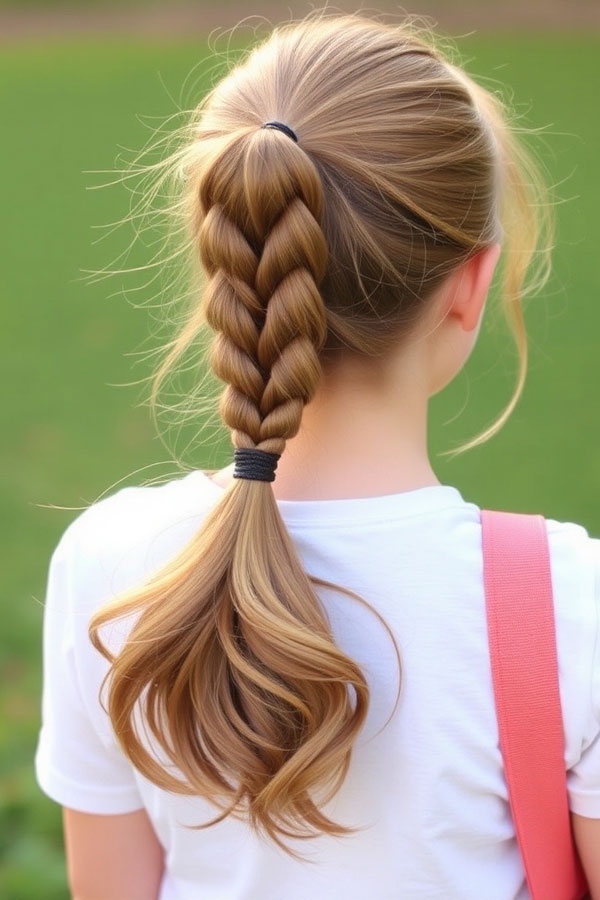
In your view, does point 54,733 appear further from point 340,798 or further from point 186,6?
A: point 186,6

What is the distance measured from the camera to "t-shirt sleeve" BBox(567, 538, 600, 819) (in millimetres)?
1237

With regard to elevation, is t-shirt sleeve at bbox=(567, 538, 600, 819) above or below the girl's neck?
below

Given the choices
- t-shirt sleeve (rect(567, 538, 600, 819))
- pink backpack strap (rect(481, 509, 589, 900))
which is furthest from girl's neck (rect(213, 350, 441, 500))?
t-shirt sleeve (rect(567, 538, 600, 819))

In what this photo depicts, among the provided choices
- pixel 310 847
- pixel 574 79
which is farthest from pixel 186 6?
pixel 310 847

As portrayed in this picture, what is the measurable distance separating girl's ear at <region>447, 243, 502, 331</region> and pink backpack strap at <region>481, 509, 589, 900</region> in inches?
10.9

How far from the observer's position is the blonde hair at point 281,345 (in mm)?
1235

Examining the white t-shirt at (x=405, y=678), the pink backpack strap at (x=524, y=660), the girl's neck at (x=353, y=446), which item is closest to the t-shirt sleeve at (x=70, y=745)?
the white t-shirt at (x=405, y=678)

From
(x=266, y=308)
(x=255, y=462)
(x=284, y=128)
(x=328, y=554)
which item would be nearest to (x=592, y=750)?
(x=328, y=554)

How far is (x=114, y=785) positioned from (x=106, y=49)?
45.8ft

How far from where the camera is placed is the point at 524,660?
124 cm

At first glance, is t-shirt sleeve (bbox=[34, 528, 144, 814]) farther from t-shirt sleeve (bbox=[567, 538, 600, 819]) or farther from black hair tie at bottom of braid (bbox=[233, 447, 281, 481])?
t-shirt sleeve (bbox=[567, 538, 600, 819])

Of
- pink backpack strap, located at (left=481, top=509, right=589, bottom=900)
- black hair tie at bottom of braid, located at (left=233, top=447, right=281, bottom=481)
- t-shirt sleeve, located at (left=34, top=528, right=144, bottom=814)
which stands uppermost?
black hair tie at bottom of braid, located at (left=233, top=447, right=281, bottom=481)

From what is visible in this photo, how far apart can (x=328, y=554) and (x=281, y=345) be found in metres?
0.23

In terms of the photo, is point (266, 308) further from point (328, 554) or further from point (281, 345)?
point (328, 554)
